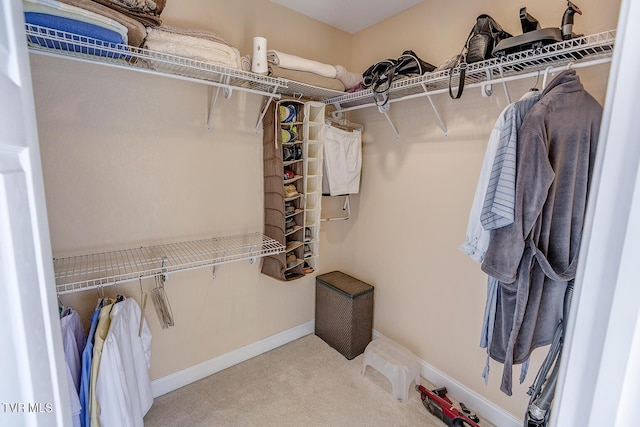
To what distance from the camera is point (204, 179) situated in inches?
73.9

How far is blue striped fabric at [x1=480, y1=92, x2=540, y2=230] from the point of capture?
3.60 feet

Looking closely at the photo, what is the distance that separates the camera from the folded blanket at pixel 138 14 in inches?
48.1

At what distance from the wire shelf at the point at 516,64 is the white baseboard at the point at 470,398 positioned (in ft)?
5.81

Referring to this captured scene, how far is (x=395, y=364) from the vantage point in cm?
194

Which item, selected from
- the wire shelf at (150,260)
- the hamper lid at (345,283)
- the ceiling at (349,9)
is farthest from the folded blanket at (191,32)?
the hamper lid at (345,283)

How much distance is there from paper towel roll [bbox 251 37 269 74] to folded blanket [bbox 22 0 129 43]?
0.62 meters

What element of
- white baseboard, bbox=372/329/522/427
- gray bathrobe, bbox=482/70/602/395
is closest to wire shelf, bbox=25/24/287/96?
gray bathrobe, bbox=482/70/602/395

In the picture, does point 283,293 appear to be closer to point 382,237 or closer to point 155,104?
point 382,237

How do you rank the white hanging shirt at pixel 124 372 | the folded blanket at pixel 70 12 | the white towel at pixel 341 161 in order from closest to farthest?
the folded blanket at pixel 70 12 → the white hanging shirt at pixel 124 372 → the white towel at pixel 341 161

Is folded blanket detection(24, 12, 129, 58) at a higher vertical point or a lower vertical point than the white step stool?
higher

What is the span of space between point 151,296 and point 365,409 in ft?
4.65

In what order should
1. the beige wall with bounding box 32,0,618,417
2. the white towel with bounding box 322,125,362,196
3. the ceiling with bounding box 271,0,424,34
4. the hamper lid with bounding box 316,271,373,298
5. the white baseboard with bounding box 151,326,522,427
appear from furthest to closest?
the hamper lid with bounding box 316,271,373,298, the white towel with bounding box 322,125,362,196, the ceiling with bounding box 271,0,424,34, the white baseboard with bounding box 151,326,522,427, the beige wall with bounding box 32,0,618,417

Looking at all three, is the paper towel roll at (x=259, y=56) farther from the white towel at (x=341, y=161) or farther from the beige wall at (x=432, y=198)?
the beige wall at (x=432, y=198)

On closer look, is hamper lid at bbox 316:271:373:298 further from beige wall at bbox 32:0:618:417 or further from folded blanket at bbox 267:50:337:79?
folded blanket at bbox 267:50:337:79
